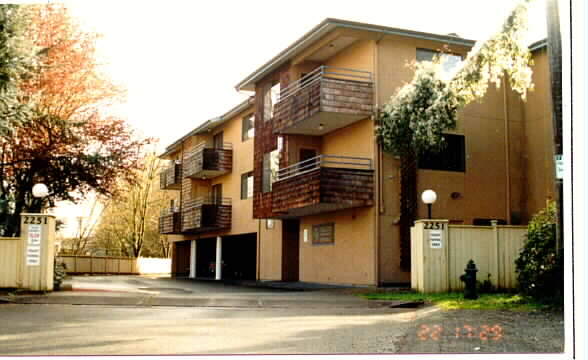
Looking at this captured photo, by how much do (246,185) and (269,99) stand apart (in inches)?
185

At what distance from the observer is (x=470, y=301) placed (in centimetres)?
1203

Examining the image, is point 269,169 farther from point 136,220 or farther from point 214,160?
point 136,220

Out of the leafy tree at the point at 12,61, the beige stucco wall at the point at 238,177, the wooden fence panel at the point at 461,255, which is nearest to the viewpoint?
the leafy tree at the point at 12,61

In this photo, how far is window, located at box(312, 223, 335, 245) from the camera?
20328mm

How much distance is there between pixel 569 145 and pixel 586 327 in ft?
6.06

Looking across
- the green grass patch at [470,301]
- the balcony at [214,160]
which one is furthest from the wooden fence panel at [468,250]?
the balcony at [214,160]

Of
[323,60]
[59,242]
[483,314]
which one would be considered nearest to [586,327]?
[483,314]

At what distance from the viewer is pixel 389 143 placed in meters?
17.4

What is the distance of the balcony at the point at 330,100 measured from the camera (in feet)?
59.8

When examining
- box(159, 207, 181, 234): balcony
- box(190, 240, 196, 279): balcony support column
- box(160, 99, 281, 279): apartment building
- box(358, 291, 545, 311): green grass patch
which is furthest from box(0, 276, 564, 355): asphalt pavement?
box(190, 240, 196, 279): balcony support column

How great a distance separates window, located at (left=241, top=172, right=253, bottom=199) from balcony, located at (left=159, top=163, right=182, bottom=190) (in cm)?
559

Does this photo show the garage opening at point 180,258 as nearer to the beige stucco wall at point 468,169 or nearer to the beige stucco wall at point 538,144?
the beige stucco wall at point 468,169

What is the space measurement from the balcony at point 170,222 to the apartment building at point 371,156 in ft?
32.6

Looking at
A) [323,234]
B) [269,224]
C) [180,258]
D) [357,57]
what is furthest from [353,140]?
[180,258]
